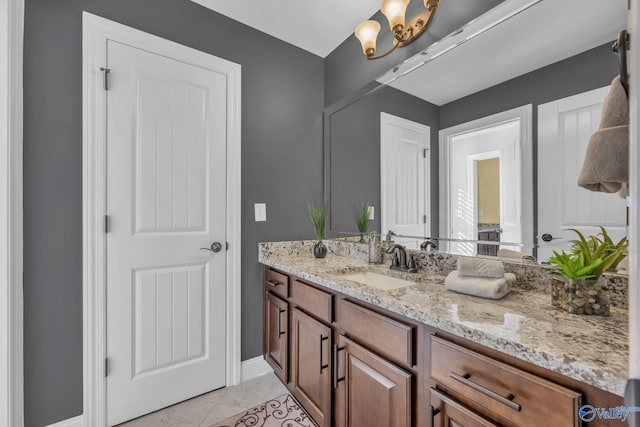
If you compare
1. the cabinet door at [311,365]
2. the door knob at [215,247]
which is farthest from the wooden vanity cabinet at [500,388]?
the door knob at [215,247]

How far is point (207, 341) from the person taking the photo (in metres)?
1.87

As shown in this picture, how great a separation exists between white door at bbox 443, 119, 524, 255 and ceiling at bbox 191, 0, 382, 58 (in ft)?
3.82

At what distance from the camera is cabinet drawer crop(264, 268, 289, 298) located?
176 cm

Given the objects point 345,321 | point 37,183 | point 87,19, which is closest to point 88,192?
point 37,183

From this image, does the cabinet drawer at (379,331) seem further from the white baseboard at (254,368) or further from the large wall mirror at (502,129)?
the white baseboard at (254,368)

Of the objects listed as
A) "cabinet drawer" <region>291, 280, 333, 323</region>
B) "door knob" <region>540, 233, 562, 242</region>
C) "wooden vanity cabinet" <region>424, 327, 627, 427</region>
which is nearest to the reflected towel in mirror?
"door knob" <region>540, 233, 562, 242</region>

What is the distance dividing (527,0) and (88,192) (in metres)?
2.25

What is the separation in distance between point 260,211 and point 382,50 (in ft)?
4.59

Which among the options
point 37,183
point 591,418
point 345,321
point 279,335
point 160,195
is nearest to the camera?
point 591,418

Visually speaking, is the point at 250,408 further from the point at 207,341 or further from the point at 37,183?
the point at 37,183

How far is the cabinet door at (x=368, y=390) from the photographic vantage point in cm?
98

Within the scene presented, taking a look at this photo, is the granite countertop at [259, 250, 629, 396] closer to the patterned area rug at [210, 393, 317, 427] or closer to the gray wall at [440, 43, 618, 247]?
the gray wall at [440, 43, 618, 247]

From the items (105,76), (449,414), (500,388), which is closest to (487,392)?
(500,388)

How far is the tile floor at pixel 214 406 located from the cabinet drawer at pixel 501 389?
1.39m
